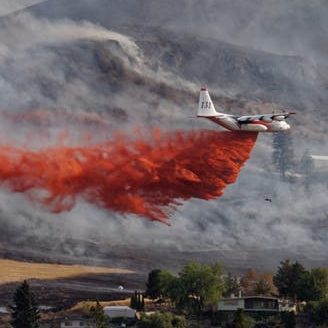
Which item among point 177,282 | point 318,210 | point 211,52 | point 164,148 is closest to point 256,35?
point 211,52

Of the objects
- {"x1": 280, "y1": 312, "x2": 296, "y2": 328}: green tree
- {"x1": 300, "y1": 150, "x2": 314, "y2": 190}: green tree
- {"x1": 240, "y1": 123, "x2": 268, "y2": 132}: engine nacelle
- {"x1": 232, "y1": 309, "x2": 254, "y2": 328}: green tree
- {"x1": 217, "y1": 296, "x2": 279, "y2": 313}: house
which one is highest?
{"x1": 300, "y1": 150, "x2": 314, "y2": 190}: green tree

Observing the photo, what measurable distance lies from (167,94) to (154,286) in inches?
993

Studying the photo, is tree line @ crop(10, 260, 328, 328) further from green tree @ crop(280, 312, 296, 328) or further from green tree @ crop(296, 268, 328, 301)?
green tree @ crop(280, 312, 296, 328)

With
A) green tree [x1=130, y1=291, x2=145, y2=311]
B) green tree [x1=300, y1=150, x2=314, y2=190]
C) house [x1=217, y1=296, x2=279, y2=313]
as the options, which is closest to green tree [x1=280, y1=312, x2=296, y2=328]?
house [x1=217, y1=296, x2=279, y2=313]

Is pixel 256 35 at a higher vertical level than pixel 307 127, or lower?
higher


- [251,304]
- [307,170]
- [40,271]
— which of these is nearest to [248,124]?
[251,304]

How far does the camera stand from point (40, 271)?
10806 cm

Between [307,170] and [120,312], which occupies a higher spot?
[307,170]

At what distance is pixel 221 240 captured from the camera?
116188 millimetres

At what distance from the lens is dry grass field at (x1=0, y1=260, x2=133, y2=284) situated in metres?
106

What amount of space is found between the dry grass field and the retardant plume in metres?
5.58

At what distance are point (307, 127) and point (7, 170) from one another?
118ft

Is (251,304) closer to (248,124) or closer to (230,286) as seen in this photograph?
(230,286)

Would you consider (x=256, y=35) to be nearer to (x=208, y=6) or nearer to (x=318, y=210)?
(x=208, y=6)
